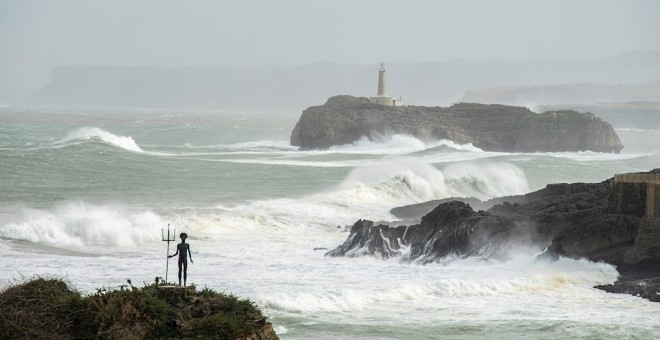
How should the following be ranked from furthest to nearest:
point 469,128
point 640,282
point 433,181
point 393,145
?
point 469,128 < point 393,145 < point 433,181 < point 640,282

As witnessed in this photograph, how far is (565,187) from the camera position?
3488 centimetres

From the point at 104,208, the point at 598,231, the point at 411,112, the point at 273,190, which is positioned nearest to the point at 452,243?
the point at 598,231

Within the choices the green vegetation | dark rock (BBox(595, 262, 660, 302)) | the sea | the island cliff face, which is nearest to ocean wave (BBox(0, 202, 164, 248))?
the sea

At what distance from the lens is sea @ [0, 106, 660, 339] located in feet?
64.7

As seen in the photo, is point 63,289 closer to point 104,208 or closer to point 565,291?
point 565,291

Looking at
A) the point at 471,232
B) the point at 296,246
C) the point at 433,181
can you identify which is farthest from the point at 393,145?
the point at 471,232

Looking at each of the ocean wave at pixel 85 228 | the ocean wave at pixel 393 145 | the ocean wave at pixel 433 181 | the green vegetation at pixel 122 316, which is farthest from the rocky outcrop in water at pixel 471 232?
the ocean wave at pixel 393 145

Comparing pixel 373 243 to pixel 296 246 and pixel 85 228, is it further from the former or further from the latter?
pixel 85 228

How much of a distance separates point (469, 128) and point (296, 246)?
234 ft

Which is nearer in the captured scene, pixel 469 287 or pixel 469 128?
pixel 469 287

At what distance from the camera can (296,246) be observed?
3091 cm

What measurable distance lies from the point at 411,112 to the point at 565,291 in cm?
8281

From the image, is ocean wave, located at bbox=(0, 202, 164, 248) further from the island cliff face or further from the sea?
the island cliff face

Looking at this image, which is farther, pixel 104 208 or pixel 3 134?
pixel 3 134
